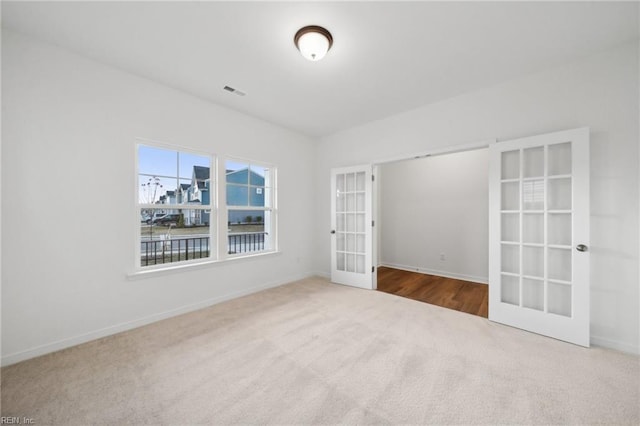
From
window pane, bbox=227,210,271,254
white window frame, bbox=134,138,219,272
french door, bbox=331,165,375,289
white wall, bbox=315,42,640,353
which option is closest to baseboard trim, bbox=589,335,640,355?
white wall, bbox=315,42,640,353

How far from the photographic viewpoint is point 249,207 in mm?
3836

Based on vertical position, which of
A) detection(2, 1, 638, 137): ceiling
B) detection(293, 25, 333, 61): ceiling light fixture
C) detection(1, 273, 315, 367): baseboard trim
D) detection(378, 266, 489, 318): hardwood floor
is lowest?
detection(378, 266, 489, 318): hardwood floor

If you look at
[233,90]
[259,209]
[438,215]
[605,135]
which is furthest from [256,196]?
[605,135]

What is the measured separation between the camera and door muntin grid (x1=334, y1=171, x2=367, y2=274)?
4110 millimetres

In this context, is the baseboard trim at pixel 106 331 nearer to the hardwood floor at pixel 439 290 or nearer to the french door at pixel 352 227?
the french door at pixel 352 227

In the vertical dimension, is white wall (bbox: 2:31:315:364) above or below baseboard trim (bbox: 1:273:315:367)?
above

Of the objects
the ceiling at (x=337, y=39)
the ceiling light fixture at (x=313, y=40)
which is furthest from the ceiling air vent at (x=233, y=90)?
the ceiling light fixture at (x=313, y=40)

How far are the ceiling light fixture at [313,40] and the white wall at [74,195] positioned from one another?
1.84 metres

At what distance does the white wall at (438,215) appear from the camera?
4.36 meters

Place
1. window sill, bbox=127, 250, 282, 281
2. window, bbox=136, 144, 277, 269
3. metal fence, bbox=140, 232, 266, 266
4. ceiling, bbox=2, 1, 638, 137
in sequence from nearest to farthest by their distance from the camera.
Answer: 1. ceiling, bbox=2, 1, 638, 137
2. window sill, bbox=127, 250, 282, 281
3. window, bbox=136, 144, 277, 269
4. metal fence, bbox=140, 232, 266, 266

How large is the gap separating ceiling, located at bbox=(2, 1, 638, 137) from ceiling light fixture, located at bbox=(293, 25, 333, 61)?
0.20ft

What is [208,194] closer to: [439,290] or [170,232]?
[170,232]

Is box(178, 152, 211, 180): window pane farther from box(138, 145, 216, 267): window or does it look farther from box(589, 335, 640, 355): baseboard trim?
box(589, 335, 640, 355): baseboard trim

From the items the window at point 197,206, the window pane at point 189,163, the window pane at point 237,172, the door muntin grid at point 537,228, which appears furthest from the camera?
the window pane at point 237,172
